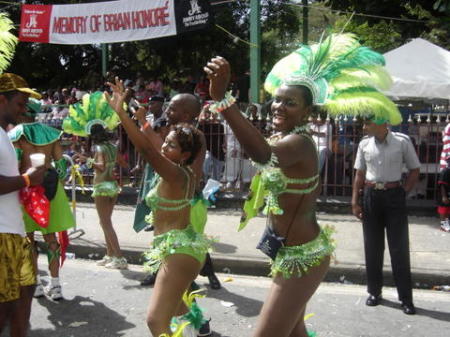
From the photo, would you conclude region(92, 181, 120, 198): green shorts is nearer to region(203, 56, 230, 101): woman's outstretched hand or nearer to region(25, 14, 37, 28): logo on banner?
region(203, 56, 230, 101): woman's outstretched hand

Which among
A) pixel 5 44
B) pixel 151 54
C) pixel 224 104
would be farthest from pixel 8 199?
pixel 151 54

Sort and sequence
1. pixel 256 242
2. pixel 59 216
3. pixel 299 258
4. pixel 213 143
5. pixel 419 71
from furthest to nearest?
pixel 419 71
pixel 213 143
pixel 256 242
pixel 59 216
pixel 299 258

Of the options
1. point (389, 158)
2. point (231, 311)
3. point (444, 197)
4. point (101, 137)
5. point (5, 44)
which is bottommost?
point (231, 311)

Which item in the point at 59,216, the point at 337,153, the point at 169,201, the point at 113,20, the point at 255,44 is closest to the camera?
the point at 169,201

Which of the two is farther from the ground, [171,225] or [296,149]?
[296,149]

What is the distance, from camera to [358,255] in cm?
680

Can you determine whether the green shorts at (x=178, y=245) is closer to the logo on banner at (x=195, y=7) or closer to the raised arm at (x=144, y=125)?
the raised arm at (x=144, y=125)

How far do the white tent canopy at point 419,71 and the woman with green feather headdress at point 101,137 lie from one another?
5717mm

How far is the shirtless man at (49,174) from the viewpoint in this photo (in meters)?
4.92

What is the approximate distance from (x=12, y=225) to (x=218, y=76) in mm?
1666

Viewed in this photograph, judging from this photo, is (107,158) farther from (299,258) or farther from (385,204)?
(299,258)

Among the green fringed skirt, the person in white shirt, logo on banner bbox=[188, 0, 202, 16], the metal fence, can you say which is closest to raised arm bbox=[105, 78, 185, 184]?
the person in white shirt

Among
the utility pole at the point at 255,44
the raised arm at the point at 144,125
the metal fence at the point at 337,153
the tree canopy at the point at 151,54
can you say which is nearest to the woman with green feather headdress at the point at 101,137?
the raised arm at the point at 144,125

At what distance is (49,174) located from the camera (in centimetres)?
513
